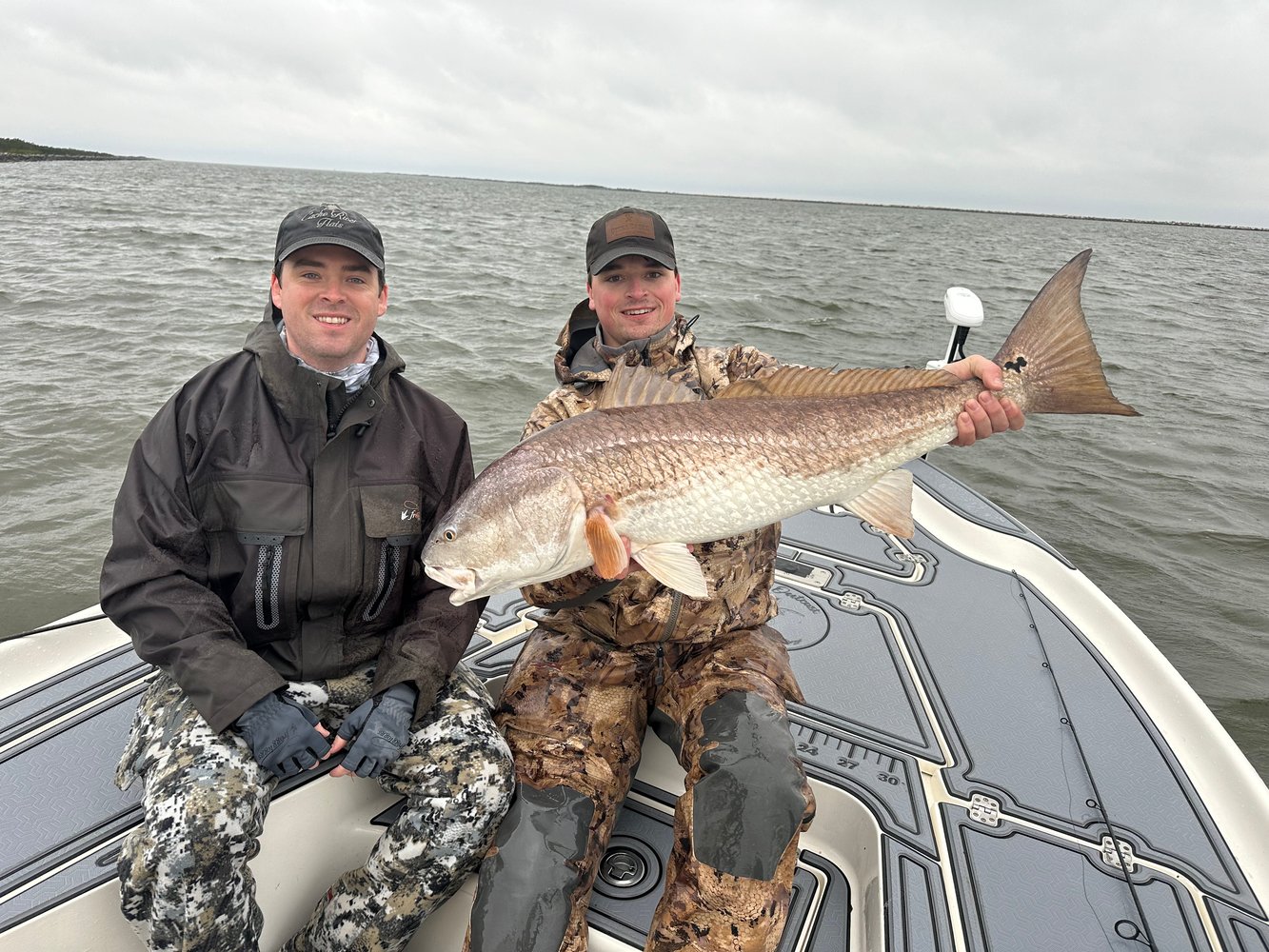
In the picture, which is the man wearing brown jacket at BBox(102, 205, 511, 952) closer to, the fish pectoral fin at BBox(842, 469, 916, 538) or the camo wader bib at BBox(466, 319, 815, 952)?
the camo wader bib at BBox(466, 319, 815, 952)

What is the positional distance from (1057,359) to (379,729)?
3.17 meters

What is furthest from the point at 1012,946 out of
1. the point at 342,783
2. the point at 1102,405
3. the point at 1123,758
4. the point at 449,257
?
the point at 449,257

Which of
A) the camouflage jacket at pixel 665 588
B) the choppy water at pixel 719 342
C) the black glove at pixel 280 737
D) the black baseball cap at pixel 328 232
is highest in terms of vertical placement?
the black baseball cap at pixel 328 232

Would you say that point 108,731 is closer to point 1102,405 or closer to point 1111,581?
point 1102,405

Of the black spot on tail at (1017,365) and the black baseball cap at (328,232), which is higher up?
the black baseball cap at (328,232)

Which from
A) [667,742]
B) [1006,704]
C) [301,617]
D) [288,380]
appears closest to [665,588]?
[667,742]

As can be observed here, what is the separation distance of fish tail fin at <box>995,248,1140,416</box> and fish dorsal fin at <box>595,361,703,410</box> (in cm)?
142

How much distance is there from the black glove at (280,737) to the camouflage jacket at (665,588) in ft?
3.51

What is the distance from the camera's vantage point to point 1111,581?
30.0ft

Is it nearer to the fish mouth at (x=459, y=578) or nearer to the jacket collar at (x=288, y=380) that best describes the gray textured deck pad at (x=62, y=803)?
the fish mouth at (x=459, y=578)

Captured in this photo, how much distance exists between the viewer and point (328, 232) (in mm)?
3152

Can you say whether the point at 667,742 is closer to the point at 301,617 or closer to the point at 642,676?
the point at 642,676

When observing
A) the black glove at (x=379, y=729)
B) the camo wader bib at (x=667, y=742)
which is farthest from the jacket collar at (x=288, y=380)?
the black glove at (x=379, y=729)

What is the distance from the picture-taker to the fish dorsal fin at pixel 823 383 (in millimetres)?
3291
